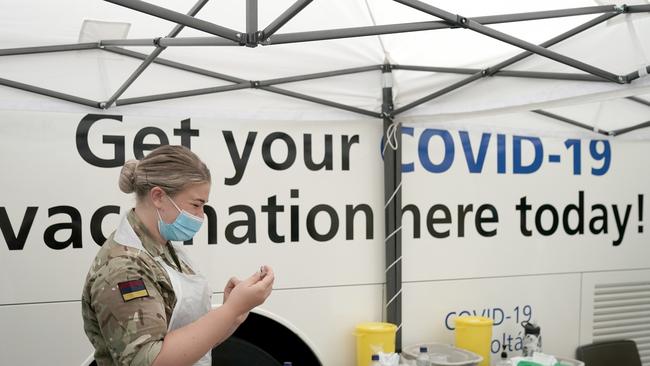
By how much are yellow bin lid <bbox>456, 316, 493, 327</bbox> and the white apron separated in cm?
262

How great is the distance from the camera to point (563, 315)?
4.92 meters

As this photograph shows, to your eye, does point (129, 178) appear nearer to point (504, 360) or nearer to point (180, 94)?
point (180, 94)

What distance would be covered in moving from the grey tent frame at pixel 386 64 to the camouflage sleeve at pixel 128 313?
102 cm

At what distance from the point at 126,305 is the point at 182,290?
1.00 feet

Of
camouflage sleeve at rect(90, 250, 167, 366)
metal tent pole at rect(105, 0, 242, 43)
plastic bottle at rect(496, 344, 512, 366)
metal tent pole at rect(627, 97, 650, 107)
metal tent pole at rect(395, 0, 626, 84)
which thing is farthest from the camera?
metal tent pole at rect(627, 97, 650, 107)

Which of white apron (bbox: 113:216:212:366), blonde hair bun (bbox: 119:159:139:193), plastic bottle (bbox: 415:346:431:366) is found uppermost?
blonde hair bun (bbox: 119:159:139:193)

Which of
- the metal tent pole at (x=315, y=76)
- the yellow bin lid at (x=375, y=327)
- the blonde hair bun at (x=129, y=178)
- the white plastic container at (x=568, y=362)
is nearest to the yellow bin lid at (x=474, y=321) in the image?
the yellow bin lid at (x=375, y=327)

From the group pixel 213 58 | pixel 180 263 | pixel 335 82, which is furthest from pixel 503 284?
pixel 180 263

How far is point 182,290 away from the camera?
2.06m

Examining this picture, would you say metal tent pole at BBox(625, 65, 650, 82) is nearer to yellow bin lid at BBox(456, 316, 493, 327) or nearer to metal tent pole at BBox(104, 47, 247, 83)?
yellow bin lid at BBox(456, 316, 493, 327)

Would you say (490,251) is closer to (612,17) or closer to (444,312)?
(444,312)

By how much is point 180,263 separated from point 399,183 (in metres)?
2.31

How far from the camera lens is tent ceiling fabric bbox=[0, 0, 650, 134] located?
322 centimetres

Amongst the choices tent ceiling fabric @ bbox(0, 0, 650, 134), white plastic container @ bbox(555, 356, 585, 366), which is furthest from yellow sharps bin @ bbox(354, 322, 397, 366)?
tent ceiling fabric @ bbox(0, 0, 650, 134)
